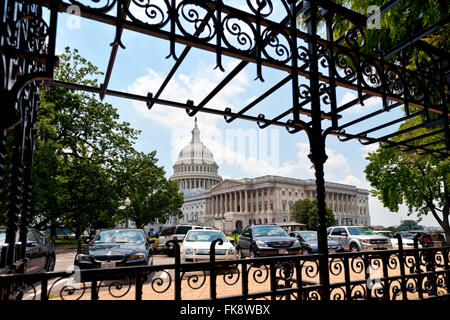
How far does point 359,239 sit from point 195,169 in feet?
390

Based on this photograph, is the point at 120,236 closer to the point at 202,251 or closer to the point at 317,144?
the point at 202,251

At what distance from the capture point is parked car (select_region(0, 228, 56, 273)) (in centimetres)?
1009

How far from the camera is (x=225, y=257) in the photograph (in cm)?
1319

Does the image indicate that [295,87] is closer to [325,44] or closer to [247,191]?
[325,44]

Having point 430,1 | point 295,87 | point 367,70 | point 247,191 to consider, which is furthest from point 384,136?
point 247,191

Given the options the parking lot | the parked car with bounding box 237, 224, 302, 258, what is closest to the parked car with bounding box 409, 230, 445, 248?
the parking lot

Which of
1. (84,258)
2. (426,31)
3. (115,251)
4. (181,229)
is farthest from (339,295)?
(181,229)

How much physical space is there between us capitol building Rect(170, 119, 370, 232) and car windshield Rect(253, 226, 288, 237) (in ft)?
281

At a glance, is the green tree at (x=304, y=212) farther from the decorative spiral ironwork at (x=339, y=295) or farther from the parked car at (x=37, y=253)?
the decorative spiral ironwork at (x=339, y=295)

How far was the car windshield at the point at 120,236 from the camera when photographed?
1200cm

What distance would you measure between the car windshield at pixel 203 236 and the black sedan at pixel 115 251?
8.78ft

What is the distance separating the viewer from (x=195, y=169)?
450ft

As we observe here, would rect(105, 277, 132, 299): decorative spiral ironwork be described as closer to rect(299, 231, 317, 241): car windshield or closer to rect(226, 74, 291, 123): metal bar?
rect(226, 74, 291, 123): metal bar

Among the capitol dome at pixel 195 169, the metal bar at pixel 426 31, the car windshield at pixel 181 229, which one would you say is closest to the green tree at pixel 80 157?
the car windshield at pixel 181 229
